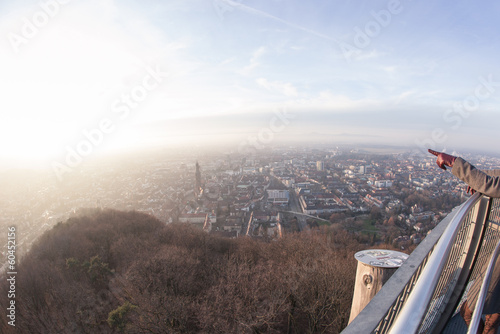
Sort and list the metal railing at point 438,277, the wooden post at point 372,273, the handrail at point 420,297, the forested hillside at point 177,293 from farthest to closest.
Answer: the forested hillside at point 177,293
the wooden post at point 372,273
the metal railing at point 438,277
the handrail at point 420,297

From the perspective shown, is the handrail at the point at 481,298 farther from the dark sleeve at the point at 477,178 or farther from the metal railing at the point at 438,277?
the dark sleeve at the point at 477,178

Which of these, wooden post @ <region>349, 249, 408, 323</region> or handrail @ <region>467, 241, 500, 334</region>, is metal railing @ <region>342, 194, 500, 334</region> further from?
wooden post @ <region>349, 249, 408, 323</region>

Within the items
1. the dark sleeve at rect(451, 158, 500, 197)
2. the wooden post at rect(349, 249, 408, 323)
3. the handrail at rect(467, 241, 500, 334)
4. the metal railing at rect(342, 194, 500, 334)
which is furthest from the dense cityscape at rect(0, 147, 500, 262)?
the dark sleeve at rect(451, 158, 500, 197)

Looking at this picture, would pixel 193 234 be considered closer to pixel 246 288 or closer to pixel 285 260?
pixel 285 260

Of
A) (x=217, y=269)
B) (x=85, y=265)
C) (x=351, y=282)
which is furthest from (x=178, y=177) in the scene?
(x=351, y=282)

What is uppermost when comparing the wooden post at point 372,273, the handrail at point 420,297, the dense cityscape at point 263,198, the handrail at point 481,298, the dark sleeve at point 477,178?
the dark sleeve at point 477,178

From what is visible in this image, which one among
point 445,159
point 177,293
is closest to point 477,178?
point 445,159

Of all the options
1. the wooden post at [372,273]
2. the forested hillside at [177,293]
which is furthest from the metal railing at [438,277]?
the forested hillside at [177,293]
